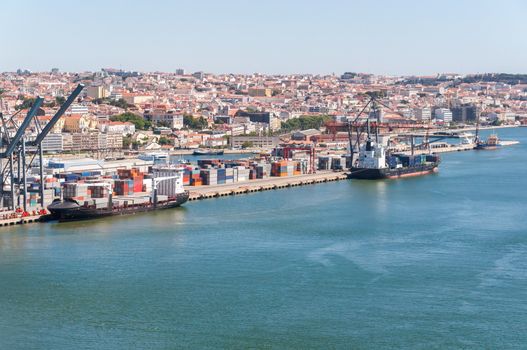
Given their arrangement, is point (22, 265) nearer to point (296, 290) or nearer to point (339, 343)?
point (296, 290)

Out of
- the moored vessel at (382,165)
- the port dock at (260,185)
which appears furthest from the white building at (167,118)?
the port dock at (260,185)

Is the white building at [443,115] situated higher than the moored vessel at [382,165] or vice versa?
the white building at [443,115]

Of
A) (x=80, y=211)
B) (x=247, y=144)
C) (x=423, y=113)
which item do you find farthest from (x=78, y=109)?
(x=80, y=211)

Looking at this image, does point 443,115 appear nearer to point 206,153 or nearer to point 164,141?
point 164,141

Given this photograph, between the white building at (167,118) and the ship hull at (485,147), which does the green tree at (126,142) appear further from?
the ship hull at (485,147)

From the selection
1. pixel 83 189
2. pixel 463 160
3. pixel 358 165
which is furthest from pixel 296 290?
pixel 463 160

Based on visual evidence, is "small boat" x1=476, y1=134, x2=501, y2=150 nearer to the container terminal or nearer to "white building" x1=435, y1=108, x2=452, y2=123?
the container terminal
